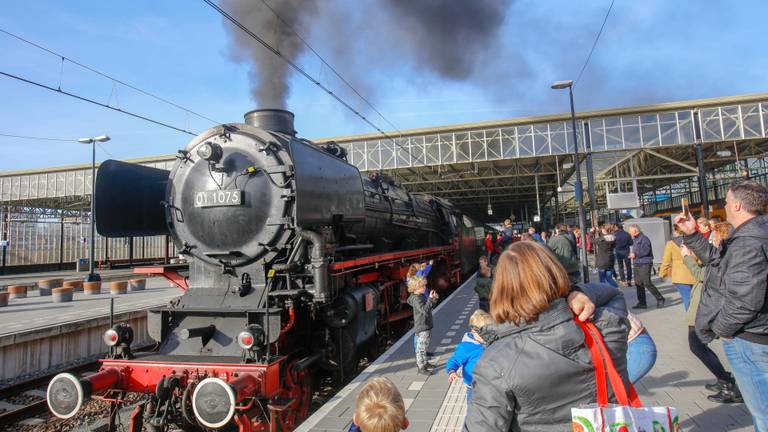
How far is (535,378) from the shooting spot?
1.70 metres

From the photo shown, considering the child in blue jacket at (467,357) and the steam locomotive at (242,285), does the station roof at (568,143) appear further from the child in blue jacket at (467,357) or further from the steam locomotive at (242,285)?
the child in blue jacket at (467,357)

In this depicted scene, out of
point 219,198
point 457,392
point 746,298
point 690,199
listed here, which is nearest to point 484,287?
point 457,392

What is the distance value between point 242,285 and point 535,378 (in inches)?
165

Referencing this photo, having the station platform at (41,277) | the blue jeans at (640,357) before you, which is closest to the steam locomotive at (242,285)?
the blue jeans at (640,357)

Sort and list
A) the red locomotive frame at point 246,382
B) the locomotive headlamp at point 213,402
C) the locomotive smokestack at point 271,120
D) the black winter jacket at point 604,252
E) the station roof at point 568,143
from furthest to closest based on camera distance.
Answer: the station roof at point 568,143
the black winter jacket at point 604,252
the locomotive smokestack at point 271,120
the red locomotive frame at point 246,382
the locomotive headlamp at point 213,402

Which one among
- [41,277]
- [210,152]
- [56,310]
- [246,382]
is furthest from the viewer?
[41,277]

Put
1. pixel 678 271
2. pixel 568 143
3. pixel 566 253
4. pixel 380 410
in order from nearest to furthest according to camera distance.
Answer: pixel 380 410
pixel 678 271
pixel 566 253
pixel 568 143

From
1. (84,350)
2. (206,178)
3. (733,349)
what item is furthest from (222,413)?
(84,350)

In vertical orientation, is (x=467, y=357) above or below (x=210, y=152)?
below

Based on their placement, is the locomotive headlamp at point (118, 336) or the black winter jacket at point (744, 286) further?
the locomotive headlamp at point (118, 336)

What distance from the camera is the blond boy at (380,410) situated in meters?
2.29

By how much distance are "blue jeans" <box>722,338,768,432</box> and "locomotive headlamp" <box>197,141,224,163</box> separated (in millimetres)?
5231

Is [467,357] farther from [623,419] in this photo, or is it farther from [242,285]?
[242,285]

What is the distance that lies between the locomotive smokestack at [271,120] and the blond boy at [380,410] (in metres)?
4.78
